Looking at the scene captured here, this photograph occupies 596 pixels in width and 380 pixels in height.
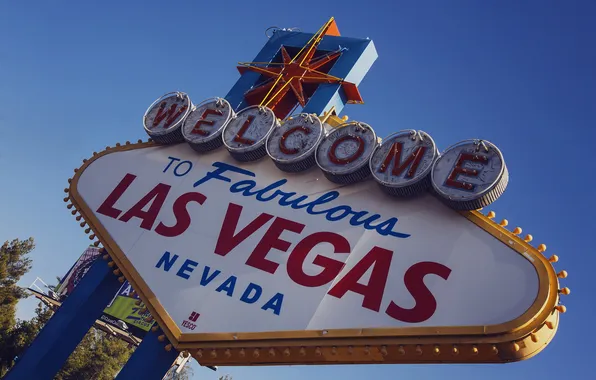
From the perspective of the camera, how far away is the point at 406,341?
7305mm

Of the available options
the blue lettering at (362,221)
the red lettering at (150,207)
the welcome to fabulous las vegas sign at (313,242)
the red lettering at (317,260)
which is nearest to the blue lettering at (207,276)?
the welcome to fabulous las vegas sign at (313,242)

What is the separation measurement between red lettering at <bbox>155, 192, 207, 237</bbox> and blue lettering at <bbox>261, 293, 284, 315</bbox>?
2605mm

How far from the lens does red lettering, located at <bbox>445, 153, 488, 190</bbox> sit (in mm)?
8586

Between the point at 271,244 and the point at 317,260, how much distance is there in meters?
0.97

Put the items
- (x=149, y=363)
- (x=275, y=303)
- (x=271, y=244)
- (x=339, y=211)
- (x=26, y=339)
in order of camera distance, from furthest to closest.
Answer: (x=26, y=339) < (x=339, y=211) < (x=271, y=244) < (x=149, y=363) < (x=275, y=303)

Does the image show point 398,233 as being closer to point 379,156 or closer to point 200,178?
point 379,156

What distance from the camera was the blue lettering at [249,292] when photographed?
8.60 meters

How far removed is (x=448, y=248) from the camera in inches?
328

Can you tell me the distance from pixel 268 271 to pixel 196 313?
1329mm

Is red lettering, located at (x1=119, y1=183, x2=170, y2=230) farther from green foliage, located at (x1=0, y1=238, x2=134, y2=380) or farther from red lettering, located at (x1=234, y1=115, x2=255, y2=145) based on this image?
green foliage, located at (x1=0, y1=238, x2=134, y2=380)

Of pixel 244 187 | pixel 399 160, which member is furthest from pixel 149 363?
pixel 399 160

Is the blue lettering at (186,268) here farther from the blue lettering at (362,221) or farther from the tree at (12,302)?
the tree at (12,302)

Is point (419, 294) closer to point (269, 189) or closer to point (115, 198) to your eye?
point (269, 189)

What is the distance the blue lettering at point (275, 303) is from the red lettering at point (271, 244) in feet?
1.80
